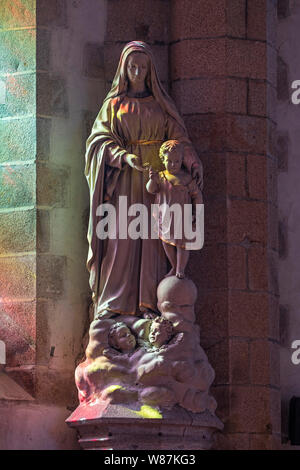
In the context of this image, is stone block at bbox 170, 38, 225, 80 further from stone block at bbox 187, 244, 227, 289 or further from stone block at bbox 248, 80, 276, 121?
A: stone block at bbox 187, 244, 227, 289

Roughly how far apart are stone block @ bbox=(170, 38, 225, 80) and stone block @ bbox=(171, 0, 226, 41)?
1.8 inches

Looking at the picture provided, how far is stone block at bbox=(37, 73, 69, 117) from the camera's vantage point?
9406 mm

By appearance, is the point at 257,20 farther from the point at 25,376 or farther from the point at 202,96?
the point at 25,376

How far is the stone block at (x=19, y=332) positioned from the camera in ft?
30.1

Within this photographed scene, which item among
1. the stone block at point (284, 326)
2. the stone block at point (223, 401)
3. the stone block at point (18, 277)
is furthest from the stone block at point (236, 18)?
the stone block at point (223, 401)

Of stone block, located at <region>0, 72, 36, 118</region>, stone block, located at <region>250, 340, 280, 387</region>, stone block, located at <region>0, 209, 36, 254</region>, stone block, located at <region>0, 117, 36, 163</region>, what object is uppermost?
stone block, located at <region>0, 72, 36, 118</region>

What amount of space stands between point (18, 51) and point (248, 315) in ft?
6.91

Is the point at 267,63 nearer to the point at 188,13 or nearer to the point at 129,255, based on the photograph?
the point at 188,13

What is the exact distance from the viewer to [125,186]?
8969 millimetres

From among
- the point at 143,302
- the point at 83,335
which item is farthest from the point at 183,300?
the point at 83,335

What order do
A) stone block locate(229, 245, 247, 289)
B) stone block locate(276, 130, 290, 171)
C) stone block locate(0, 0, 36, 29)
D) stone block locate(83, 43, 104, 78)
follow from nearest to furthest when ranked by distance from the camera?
1. stone block locate(229, 245, 247, 289)
2. stone block locate(0, 0, 36, 29)
3. stone block locate(83, 43, 104, 78)
4. stone block locate(276, 130, 290, 171)

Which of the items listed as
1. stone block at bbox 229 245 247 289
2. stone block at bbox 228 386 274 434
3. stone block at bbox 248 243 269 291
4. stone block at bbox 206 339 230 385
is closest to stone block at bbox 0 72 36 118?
stone block at bbox 229 245 247 289

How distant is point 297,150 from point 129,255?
1466 mm

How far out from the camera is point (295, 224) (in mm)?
9664
